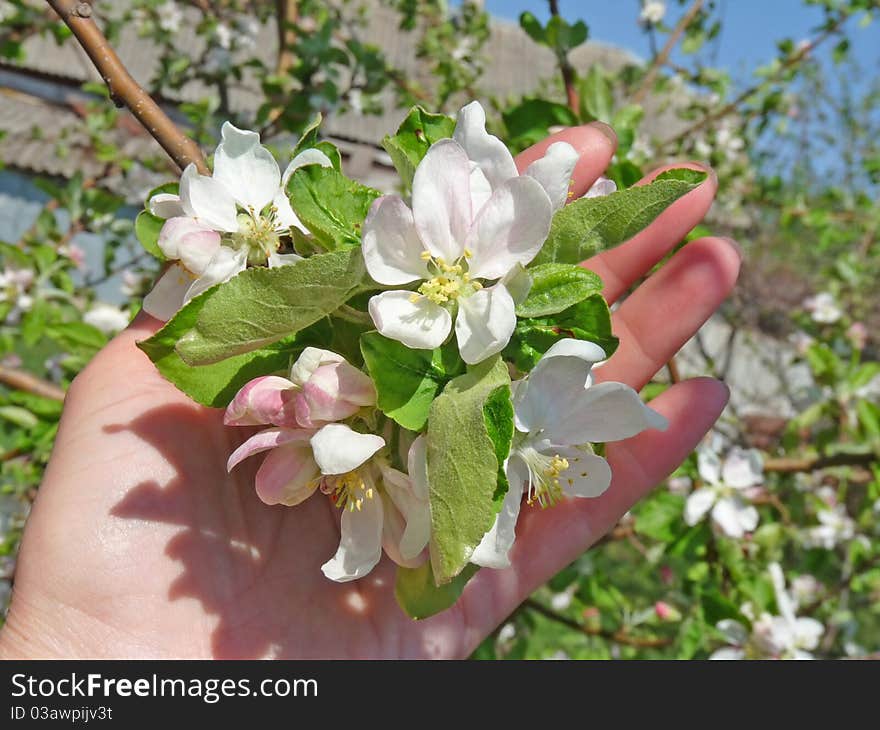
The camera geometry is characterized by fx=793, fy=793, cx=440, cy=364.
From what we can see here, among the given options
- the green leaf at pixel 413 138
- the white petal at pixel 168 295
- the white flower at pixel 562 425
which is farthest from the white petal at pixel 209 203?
the white flower at pixel 562 425

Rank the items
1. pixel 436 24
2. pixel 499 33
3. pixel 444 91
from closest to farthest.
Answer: pixel 444 91, pixel 436 24, pixel 499 33

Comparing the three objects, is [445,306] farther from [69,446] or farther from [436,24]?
[436,24]

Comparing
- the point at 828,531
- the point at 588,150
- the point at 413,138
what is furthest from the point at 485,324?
the point at 828,531

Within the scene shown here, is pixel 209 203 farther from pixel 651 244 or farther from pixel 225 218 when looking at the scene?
pixel 651 244

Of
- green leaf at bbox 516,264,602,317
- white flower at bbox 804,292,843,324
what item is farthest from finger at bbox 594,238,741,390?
white flower at bbox 804,292,843,324

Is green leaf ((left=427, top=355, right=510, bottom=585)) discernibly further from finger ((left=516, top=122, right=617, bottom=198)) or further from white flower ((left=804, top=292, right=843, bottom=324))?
white flower ((left=804, top=292, right=843, bottom=324))

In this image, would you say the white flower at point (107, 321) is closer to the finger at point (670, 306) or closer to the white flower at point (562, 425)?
the finger at point (670, 306)

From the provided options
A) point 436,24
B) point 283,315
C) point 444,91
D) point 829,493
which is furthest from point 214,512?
point 436,24
